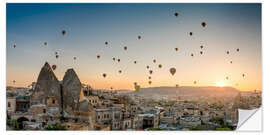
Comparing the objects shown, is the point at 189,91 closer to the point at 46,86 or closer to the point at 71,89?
the point at 71,89

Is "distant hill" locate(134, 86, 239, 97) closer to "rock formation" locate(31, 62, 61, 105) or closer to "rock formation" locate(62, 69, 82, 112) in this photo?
"rock formation" locate(62, 69, 82, 112)

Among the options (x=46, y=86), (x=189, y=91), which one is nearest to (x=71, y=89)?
(x=46, y=86)

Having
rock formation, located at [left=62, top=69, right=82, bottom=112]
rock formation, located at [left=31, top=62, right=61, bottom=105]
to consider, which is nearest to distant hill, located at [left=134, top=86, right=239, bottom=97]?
rock formation, located at [left=62, top=69, right=82, bottom=112]

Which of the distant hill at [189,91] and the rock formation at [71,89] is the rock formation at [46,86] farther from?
the distant hill at [189,91]

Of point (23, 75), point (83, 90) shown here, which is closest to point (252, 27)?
point (83, 90)

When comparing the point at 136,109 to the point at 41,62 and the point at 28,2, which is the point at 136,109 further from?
the point at 28,2

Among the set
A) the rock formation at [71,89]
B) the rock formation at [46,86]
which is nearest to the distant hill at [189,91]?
the rock formation at [71,89]
